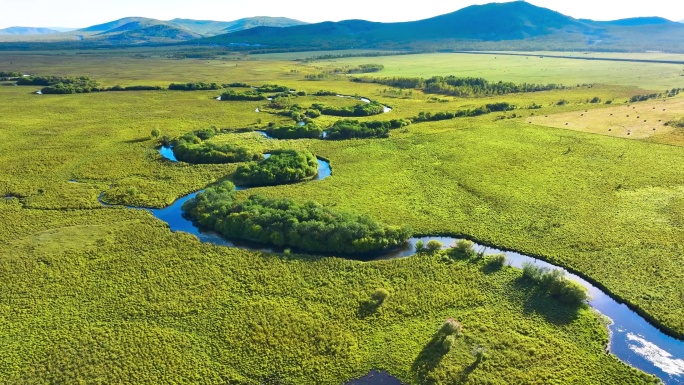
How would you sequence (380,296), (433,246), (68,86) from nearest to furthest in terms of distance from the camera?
1. (380,296)
2. (433,246)
3. (68,86)

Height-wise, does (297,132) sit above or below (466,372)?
above

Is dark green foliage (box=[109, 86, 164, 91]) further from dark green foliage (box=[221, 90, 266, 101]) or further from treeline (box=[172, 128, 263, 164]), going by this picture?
treeline (box=[172, 128, 263, 164])

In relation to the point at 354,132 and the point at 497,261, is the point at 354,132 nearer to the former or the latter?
the point at 354,132

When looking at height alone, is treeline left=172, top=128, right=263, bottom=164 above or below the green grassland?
above

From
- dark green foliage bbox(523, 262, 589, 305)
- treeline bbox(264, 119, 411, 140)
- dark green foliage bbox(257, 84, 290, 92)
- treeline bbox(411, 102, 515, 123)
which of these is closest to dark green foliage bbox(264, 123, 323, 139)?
treeline bbox(264, 119, 411, 140)

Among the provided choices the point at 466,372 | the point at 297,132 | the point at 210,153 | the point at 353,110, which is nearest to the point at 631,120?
the point at 353,110

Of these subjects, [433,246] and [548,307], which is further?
[433,246]

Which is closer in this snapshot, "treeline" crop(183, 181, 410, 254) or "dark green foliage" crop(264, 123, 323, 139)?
"treeline" crop(183, 181, 410, 254)
